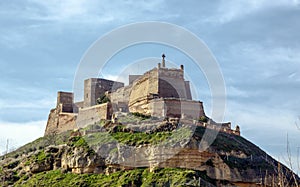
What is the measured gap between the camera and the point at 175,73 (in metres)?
61.4

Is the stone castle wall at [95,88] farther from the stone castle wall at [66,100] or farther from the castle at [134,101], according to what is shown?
the stone castle wall at [66,100]

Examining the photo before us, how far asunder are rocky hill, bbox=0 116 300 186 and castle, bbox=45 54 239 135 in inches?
90.2

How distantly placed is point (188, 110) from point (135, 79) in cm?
976

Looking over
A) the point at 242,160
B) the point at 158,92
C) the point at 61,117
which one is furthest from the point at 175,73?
the point at 61,117

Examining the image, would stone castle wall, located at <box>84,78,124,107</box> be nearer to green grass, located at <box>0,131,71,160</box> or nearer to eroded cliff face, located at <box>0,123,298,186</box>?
green grass, located at <box>0,131,71,160</box>

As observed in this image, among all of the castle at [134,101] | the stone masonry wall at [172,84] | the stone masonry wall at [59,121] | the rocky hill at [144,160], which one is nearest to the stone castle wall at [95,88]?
the castle at [134,101]

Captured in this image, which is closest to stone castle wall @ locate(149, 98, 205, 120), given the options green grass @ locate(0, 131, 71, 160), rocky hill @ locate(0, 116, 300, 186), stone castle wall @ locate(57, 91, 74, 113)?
rocky hill @ locate(0, 116, 300, 186)

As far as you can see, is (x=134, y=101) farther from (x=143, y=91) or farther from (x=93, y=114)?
(x=93, y=114)

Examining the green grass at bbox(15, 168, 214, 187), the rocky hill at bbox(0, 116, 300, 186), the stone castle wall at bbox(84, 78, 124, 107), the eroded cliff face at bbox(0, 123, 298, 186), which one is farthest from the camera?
the stone castle wall at bbox(84, 78, 124, 107)

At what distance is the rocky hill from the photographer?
50.9m

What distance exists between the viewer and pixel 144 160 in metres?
52.2

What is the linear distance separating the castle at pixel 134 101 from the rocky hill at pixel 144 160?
2.29 meters

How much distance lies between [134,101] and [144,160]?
426 inches

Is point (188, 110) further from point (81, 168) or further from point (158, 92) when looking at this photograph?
point (81, 168)
